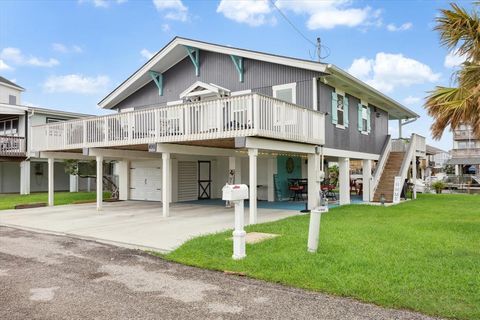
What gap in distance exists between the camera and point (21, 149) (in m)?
23.1

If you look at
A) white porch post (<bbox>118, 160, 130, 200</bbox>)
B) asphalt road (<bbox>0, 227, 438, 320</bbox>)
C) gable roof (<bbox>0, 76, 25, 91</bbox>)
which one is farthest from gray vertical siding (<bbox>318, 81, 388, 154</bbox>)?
gable roof (<bbox>0, 76, 25, 91</bbox>)

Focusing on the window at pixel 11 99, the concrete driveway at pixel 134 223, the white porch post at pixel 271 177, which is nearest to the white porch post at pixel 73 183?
the window at pixel 11 99

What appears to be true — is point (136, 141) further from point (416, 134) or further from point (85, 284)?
point (416, 134)

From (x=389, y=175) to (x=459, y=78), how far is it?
10.1 m

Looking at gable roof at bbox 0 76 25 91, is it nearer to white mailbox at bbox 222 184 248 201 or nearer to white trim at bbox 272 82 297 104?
white trim at bbox 272 82 297 104

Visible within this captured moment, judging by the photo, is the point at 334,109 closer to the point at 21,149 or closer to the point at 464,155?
the point at 21,149

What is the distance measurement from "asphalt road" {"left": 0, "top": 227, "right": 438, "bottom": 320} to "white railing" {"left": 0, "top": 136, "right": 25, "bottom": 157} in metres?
18.6

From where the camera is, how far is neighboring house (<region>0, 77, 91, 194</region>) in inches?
903

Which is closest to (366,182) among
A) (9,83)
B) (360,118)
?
(360,118)

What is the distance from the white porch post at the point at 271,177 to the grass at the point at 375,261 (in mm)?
6978

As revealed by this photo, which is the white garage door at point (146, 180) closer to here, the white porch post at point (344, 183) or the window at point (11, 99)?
the white porch post at point (344, 183)

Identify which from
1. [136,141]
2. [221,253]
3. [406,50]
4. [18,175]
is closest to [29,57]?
[18,175]

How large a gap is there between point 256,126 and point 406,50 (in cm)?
1403

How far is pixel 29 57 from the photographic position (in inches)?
1293
